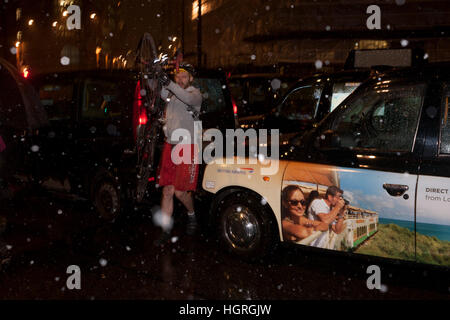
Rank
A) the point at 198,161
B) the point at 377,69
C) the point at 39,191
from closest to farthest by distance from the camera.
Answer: the point at 198,161 < the point at 377,69 < the point at 39,191

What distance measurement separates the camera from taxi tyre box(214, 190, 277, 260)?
465 cm

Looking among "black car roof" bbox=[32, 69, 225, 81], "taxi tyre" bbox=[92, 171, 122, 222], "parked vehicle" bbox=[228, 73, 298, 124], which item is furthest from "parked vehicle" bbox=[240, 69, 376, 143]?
"parked vehicle" bbox=[228, 73, 298, 124]

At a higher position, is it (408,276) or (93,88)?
(93,88)

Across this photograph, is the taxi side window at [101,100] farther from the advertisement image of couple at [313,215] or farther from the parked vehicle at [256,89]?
the parked vehicle at [256,89]

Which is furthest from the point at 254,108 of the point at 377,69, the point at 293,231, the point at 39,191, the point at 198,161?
the point at 293,231

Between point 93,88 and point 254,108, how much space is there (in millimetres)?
5966

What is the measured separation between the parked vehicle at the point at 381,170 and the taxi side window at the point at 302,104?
10.6 feet

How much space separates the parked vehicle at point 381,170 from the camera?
12.2 feet

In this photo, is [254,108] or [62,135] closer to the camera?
[62,135]

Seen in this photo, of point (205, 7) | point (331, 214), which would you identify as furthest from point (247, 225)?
point (205, 7)

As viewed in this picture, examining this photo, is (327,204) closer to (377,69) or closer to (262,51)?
(377,69)

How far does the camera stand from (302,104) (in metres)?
7.94

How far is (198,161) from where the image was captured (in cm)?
550

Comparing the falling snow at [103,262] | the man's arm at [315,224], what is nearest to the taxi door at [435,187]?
the man's arm at [315,224]
